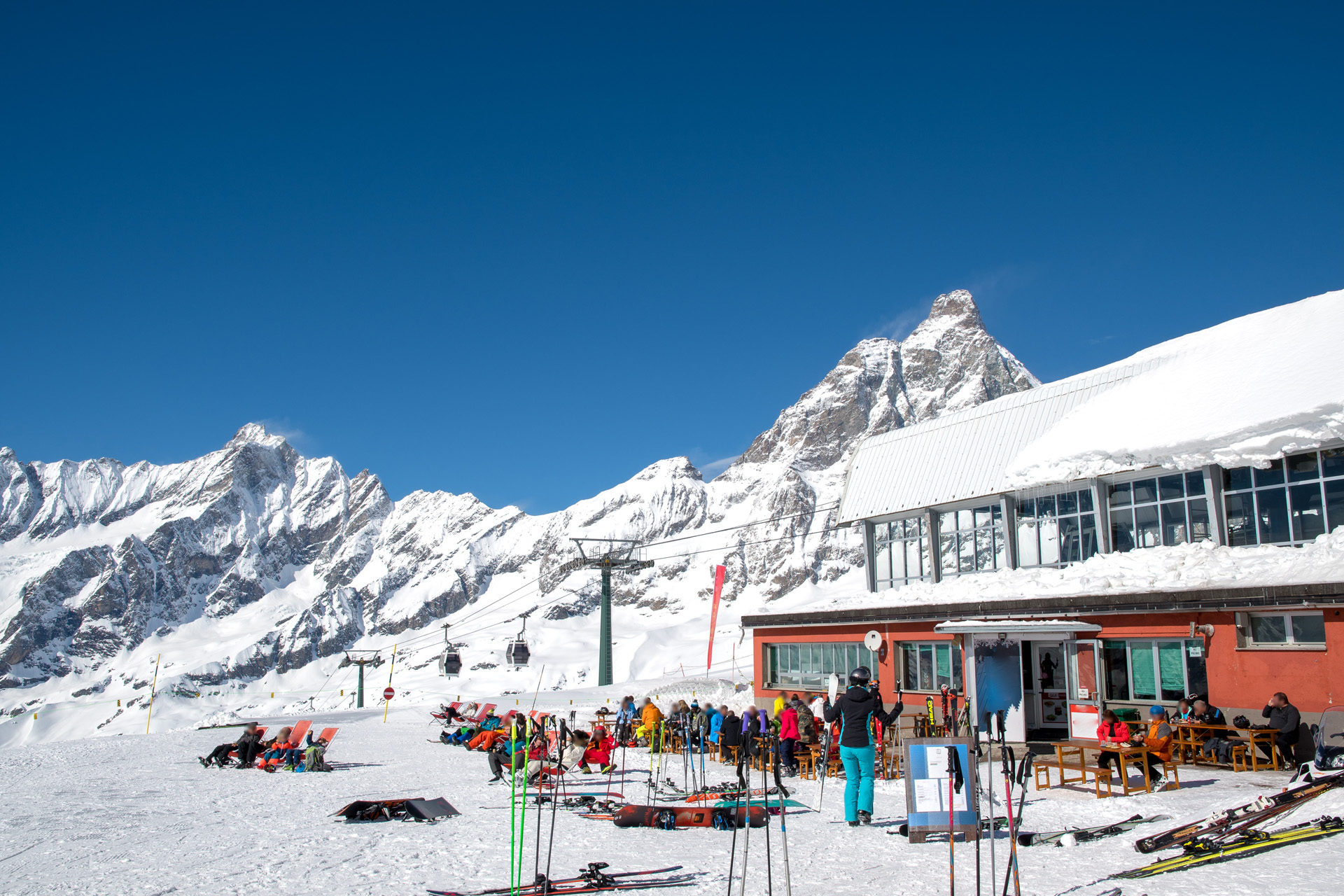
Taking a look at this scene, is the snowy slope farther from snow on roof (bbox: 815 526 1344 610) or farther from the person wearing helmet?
the person wearing helmet

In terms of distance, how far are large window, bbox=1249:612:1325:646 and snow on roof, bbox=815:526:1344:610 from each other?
2.12 ft

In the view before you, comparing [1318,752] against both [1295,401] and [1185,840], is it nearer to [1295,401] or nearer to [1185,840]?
[1185,840]

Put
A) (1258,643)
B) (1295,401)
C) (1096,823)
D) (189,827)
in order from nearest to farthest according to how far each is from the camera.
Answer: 1. (1096,823)
2. (189,827)
3. (1258,643)
4. (1295,401)

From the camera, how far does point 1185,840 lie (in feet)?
26.8

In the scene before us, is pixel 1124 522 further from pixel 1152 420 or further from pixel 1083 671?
pixel 1083 671

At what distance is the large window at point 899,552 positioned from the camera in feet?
101

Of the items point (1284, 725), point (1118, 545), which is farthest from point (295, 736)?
point (1118, 545)

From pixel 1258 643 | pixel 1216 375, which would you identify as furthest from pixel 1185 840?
pixel 1216 375

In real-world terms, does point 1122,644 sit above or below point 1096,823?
above

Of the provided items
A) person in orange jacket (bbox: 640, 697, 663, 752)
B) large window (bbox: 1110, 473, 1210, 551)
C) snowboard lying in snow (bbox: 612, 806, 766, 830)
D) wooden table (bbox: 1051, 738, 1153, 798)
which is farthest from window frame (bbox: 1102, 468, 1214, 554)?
snowboard lying in snow (bbox: 612, 806, 766, 830)

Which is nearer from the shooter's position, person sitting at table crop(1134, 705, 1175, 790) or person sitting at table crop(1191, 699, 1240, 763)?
person sitting at table crop(1134, 705, 1175, 790)

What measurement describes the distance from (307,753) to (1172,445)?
20222mm

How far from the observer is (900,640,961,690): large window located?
22.9m

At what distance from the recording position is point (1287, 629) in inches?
671
